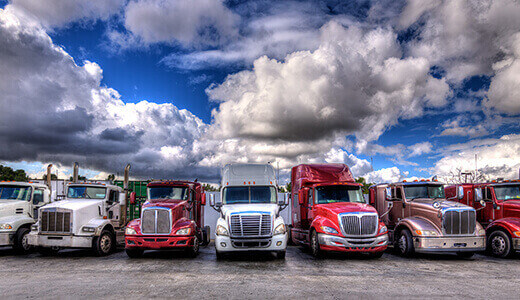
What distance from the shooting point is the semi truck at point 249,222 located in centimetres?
1236

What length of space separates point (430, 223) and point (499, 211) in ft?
10.6

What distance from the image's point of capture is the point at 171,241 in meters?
12.9

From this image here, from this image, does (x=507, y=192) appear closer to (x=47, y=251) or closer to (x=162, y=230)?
(x=162, y=230)

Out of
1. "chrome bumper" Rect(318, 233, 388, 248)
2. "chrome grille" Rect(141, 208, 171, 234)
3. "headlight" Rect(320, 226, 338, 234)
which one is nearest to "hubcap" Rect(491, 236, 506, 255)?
"chrome bumper" Rect(318, 233, 388, 248)

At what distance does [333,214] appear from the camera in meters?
13.0

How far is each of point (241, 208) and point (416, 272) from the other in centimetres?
571

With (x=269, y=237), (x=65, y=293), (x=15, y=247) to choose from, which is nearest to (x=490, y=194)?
(x=269, y=237)

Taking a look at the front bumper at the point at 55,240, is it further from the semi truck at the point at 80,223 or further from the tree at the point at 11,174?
the tree at the point at 11,174

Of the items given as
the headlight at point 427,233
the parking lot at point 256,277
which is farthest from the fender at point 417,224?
the parking lot at point 256,277

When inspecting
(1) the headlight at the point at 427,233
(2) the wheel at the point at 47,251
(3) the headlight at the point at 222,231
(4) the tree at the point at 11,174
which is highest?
(4) the tree at the point at 11,174

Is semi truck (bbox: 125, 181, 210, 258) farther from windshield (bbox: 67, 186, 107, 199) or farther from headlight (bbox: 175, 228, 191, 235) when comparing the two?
windshield (bbox: 67, 186, 107, 199)

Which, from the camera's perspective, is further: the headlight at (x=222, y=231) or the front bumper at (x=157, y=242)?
the front bumper at (x=157, y=242)

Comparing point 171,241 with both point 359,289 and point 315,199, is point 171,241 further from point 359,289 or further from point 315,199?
point 359,289

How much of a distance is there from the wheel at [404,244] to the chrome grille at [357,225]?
187 centimetres
